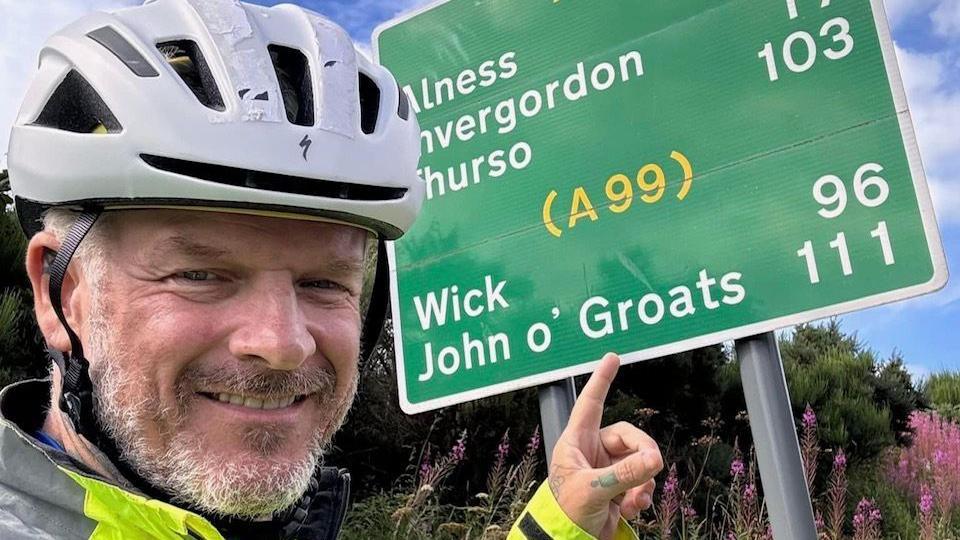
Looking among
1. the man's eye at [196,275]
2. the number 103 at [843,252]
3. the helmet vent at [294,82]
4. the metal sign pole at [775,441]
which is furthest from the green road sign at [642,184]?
the man's eye at [196,275]

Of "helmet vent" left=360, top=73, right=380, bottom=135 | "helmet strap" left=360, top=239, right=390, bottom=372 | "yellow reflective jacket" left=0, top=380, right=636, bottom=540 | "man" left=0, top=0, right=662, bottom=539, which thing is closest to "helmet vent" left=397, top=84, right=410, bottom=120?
"helmet vent" left=360, top=73, right=380, bottom=135

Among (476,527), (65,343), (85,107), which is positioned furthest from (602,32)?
(476,527)

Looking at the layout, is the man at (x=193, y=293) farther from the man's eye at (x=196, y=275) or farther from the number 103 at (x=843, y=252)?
the number 103 at (x=843, y=252)

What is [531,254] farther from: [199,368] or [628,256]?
[199,368]

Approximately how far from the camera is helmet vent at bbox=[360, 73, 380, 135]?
1585 mm

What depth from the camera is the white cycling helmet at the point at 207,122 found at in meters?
1.29

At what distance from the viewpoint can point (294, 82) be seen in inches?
60.1

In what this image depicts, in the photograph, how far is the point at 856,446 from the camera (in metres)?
6.82

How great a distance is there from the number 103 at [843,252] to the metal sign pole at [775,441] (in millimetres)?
222

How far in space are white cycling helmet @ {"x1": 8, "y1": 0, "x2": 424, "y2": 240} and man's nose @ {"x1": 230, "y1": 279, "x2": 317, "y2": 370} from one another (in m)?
0.14

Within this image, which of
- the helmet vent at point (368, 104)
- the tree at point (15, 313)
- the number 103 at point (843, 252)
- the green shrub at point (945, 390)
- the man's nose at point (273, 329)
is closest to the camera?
the man's nose at point (273, 329)

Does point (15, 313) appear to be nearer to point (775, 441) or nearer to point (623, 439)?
point (623, 439)

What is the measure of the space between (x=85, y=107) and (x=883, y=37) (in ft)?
6.08

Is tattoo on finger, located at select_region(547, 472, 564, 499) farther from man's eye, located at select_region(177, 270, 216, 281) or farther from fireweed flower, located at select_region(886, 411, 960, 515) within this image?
fireweed flower, located at select_region(886, 411, 960, 515)
